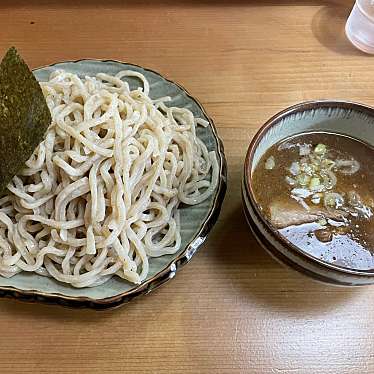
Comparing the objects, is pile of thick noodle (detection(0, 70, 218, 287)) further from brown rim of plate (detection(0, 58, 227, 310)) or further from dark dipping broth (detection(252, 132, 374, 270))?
dark dipping broth (detection(252, 132, 374, 270))

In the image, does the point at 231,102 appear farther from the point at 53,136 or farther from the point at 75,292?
the point at 75,292

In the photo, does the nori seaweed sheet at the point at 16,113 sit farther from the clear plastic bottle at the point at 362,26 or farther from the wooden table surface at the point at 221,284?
the clear plastic bottle at the point at 362,26

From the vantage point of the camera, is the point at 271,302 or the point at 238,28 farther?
the point at 238,28

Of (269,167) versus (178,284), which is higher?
(269,167)

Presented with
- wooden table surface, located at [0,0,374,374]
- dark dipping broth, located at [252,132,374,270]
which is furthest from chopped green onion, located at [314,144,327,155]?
wooden table surface, located at [0,0,374,374]

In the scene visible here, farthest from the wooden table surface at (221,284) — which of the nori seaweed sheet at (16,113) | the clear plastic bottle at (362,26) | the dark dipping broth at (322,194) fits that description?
the nori seaweed sheet at (16,113)

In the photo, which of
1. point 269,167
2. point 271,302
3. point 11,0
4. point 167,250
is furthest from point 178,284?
point 11,0
